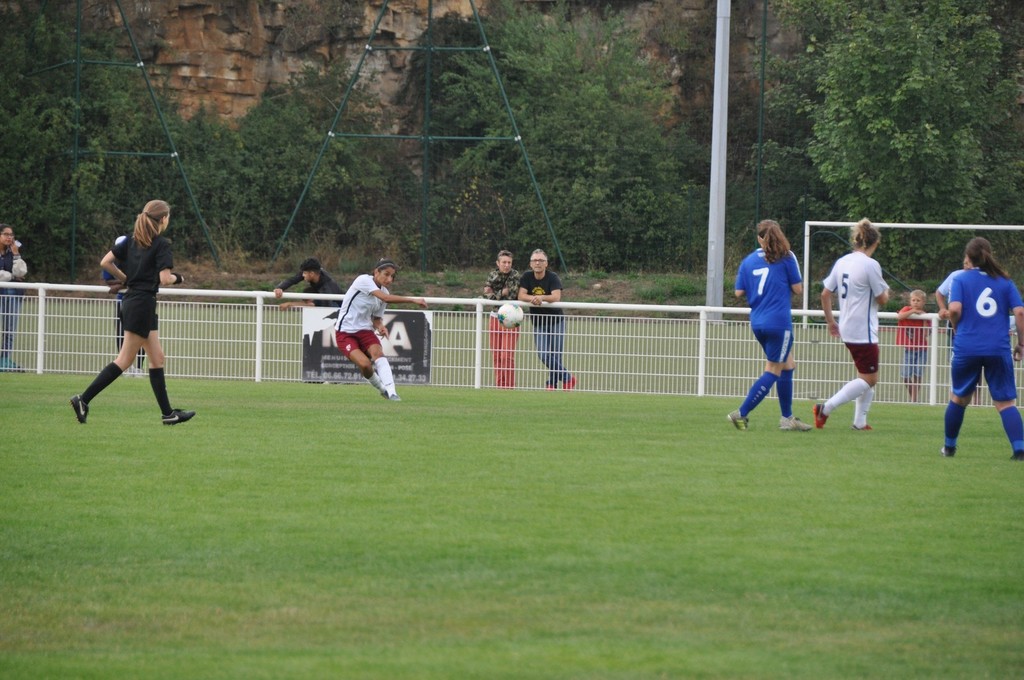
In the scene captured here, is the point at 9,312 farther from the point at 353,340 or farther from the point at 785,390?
the point at 785,390

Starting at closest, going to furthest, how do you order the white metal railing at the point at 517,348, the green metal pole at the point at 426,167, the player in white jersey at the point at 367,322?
the player in white jersey at the point at 367,322
the white metal railing at the point at 517,348
the green metal pole at the point at 426,167

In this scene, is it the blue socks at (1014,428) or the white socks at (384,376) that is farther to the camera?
the white socks at (384,376)

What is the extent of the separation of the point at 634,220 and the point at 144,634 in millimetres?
30807

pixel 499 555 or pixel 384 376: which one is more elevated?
pixel 384 376

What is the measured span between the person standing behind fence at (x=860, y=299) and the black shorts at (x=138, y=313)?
5.65 metres

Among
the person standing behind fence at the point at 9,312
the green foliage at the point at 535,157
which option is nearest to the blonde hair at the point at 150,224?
the person standing behind fence at the point at 9,312

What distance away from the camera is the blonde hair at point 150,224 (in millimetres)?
11867

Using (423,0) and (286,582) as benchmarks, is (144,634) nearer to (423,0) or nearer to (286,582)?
(286,582)

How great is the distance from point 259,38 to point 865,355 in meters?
33.8

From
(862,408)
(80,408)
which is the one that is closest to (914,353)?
Result: (862,408)

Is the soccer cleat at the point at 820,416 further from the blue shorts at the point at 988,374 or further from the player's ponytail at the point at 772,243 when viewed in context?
the blue shorts at the point at 988,374

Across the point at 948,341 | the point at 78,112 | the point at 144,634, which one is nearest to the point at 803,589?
the point at 144,634

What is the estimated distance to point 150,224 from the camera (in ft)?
39.0

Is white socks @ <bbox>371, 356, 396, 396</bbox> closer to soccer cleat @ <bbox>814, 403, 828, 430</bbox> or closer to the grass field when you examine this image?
the grass field
